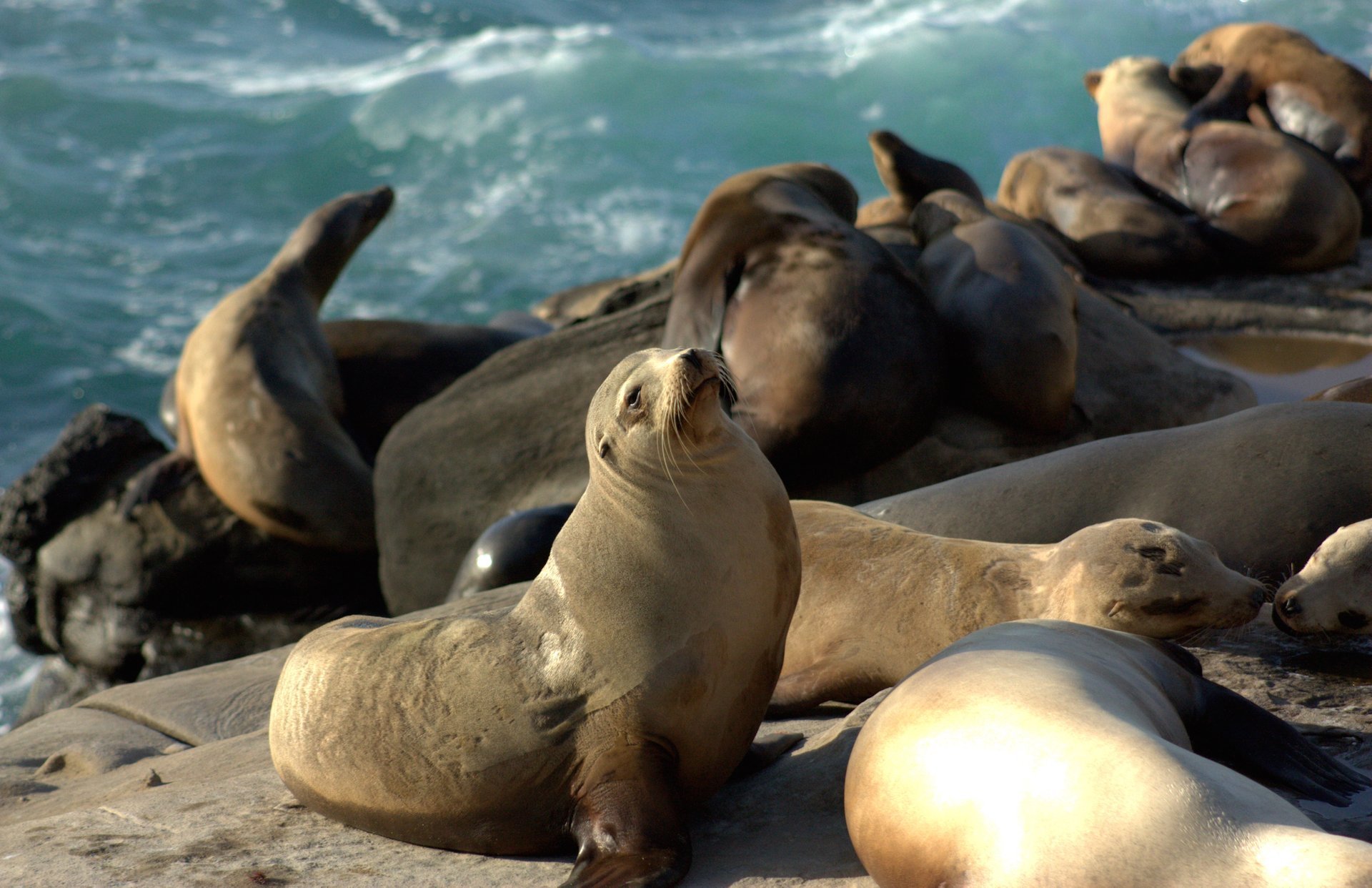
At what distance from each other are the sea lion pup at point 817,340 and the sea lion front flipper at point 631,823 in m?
2.79

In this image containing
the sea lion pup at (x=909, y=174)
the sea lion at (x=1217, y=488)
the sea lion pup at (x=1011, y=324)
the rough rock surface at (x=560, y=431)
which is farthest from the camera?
the sea lion pup at (x=909, y=174)

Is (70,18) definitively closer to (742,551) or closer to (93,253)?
(93,253)

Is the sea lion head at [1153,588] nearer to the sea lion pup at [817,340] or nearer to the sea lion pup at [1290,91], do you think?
the sea lion pup at [817,340]

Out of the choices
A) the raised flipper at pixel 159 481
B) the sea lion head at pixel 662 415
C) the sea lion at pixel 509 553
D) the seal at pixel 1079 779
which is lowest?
the raised flipper at pixel 159 481

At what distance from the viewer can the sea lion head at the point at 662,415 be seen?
2713 mm

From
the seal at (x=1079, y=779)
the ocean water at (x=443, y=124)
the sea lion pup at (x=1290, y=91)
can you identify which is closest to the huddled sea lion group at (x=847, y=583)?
the seal at (x=1079, y=779)

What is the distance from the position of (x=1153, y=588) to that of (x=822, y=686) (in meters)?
0.83

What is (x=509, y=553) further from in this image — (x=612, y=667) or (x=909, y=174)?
(x=909, y=174)

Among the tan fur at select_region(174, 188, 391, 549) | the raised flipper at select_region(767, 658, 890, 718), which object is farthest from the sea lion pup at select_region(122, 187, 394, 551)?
the raised flipper at select_region(767, 658, 890, 718)

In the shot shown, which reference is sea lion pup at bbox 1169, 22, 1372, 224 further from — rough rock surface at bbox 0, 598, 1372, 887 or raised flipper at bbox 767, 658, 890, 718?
raised flipper at bbox 767, 658, 890, 718

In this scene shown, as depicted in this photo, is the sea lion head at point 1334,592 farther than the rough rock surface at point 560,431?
No

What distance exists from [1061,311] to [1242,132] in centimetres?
341

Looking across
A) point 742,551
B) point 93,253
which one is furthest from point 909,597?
point 93,253

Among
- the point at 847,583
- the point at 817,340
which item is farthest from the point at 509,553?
the point at 847,583
